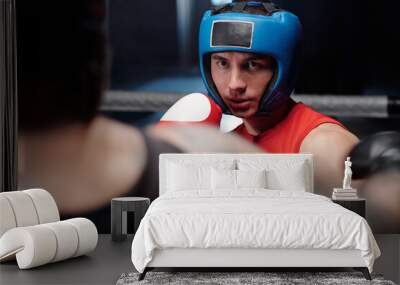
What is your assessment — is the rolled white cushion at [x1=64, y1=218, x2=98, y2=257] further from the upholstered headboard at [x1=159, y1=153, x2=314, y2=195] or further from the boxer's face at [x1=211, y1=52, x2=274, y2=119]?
the boxer's face at [x1=211, y1=52, x2=274, y2=119]

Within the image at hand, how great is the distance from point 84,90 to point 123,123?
0.53 meters

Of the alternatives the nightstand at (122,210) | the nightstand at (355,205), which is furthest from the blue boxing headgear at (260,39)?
the nightstand at (122,210)

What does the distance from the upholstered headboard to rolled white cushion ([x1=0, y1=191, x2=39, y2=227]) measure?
5.03 ft

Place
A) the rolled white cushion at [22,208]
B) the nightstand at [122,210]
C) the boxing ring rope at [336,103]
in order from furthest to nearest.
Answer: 1. the boxing ring rope at [336,103]
2. the nightstand at [122,210]
3. the rolled white cushion at [22,208]

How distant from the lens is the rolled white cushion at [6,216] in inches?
205

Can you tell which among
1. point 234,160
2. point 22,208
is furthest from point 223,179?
point 22,208

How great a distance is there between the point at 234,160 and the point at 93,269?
6.82ft

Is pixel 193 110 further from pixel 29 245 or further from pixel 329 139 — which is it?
pixel 29 245

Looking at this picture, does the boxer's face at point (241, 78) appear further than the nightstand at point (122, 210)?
Yes

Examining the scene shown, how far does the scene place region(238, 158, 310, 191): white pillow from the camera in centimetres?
624

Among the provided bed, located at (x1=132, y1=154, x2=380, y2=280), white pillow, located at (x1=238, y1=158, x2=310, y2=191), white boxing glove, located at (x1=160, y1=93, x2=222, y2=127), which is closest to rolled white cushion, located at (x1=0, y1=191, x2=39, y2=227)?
bed, located at (x1=132, y1=154, x2=380, y2=280)

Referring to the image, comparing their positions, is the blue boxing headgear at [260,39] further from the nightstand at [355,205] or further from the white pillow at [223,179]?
the nightstand at [355,205]

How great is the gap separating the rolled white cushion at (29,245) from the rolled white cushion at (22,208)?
28cm

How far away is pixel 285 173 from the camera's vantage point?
6281 millimetres
